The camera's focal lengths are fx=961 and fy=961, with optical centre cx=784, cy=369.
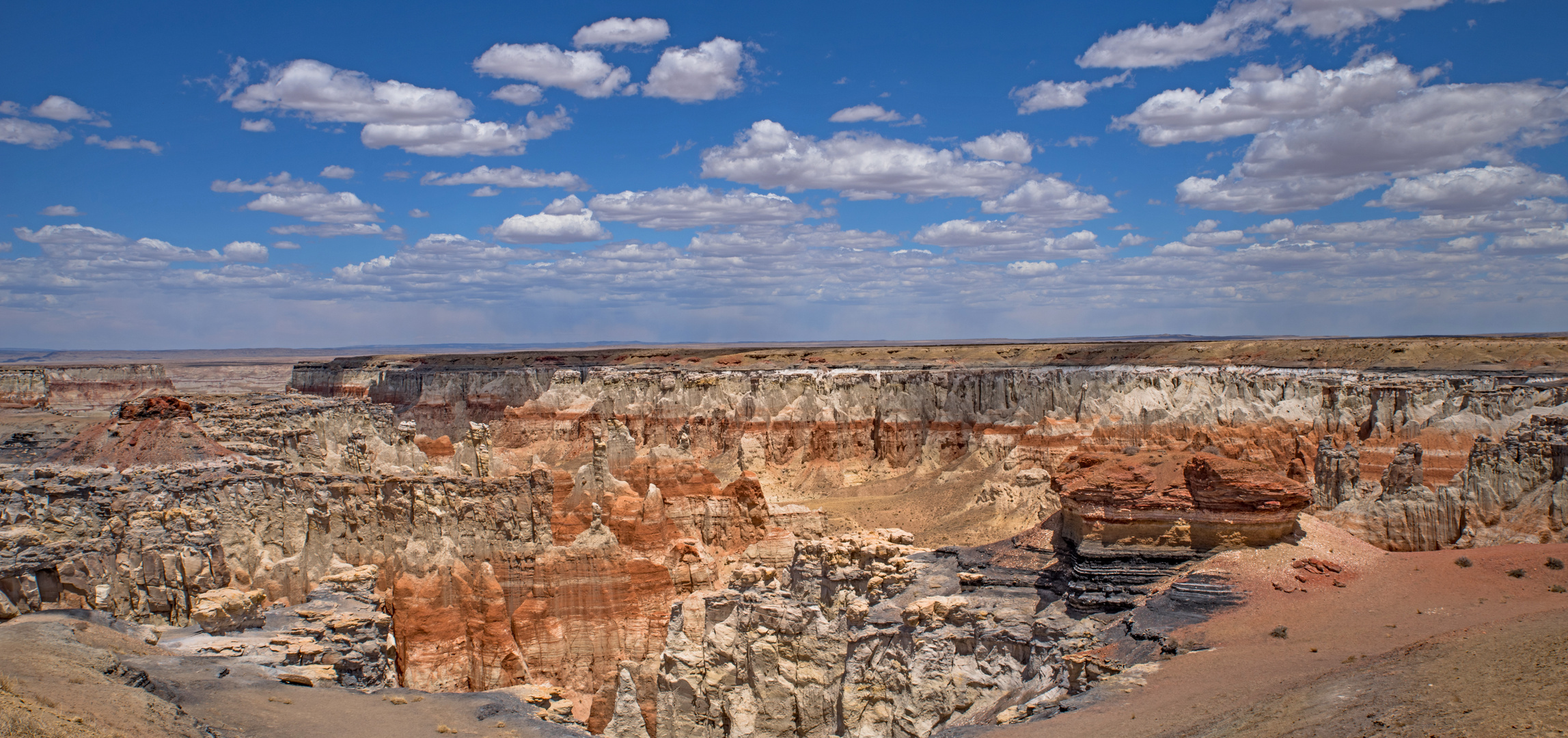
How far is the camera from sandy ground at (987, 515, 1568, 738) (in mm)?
10680

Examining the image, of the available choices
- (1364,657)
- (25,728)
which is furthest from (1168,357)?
(25,728)

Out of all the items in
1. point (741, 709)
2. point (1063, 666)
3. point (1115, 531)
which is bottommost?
point (741, 709)

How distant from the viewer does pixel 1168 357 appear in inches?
3819

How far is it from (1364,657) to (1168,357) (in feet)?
291

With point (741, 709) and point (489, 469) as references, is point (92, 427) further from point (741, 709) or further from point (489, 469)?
point (741, 709)

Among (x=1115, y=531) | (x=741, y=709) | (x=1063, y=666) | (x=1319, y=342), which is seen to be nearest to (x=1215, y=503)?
(x=1115, y=531)

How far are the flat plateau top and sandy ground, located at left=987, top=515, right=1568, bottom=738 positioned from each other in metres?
51.6

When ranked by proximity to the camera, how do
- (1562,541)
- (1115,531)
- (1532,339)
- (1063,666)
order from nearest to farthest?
(1063,666) → (1115,531) → (1562,541) → (1532,339)

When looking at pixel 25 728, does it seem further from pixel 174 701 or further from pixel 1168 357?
pixel 1168 357

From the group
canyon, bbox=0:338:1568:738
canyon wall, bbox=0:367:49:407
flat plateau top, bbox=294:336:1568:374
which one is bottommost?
canyon, bbox=0:338:1568:738

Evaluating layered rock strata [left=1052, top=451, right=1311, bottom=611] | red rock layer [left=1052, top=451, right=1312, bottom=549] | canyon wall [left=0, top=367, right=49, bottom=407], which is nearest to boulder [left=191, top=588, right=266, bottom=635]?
layered rock strata [left=1052, top=451, right=1311, bottom=611]

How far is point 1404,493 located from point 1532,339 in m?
81.0

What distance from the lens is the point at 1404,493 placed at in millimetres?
23734

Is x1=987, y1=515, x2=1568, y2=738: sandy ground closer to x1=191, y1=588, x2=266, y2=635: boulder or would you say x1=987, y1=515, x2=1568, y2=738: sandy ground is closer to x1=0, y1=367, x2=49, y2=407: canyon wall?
x1=191, y1=588, x2=266, y2=635: boulder
